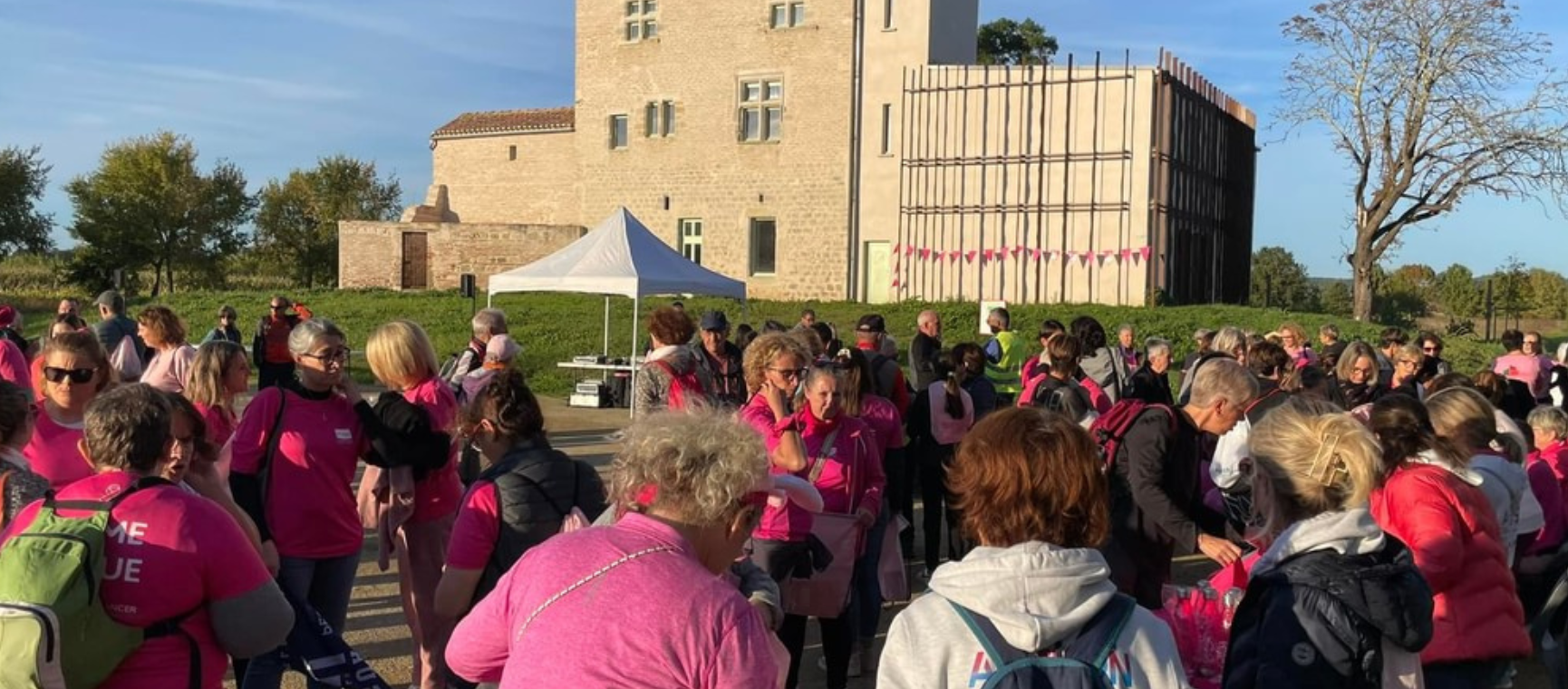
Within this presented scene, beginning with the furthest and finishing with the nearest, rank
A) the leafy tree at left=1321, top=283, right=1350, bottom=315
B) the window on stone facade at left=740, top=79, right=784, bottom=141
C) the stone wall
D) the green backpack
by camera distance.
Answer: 1. the leafy tree at left=1321, top=283, right=1350, bottom=315
2. the stone wall
3. the window on stone facade at left=740, top=79, right=784, bottom=141
4. the green backpack

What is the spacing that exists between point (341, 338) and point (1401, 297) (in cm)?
3847

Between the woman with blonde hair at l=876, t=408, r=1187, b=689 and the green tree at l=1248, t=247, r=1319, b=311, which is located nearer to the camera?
the woman with blonde hair at l=876, t=408, r=1187, b=689

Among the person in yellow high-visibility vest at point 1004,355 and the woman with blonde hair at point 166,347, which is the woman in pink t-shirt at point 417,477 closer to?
the woman with blonde hair at point 166,347

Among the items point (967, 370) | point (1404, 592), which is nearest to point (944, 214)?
point (967, 370)

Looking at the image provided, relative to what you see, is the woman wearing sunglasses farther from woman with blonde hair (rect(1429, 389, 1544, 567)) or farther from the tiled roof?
the tiled roof

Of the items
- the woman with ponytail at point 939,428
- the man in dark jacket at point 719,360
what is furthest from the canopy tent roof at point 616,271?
the woman with ponytail at point 939,428

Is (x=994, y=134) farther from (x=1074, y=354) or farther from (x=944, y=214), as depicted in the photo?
(x=1074, y=354)

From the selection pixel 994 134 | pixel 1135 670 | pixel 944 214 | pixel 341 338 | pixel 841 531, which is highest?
pixel 994 134

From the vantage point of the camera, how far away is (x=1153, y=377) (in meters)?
7.91

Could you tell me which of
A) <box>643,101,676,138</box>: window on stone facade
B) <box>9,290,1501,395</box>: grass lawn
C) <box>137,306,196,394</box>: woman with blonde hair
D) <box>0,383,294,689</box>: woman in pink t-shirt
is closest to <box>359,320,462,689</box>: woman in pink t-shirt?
<box>0,383,294,689</box>: woman in pink t-shirt

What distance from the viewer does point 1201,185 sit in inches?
1150

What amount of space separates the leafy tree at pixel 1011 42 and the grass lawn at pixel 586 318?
21.5 metres

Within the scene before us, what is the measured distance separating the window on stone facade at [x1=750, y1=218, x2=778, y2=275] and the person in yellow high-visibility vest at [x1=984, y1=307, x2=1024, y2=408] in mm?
20440

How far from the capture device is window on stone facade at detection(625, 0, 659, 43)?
32250 mm
